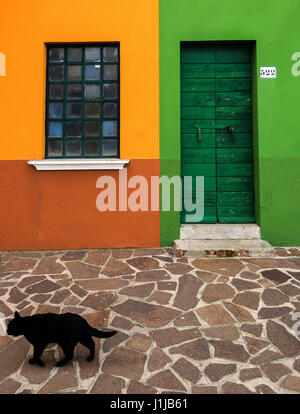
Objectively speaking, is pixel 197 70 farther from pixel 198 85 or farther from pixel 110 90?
pixel 110 90

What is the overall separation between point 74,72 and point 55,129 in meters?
1.02

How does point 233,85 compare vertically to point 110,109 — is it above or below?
above

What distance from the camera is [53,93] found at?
4871mm

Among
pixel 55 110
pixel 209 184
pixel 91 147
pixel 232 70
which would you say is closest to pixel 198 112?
pixel 232 70

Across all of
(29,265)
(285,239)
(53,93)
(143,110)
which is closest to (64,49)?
(53,93)

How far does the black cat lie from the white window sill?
9.52 ft

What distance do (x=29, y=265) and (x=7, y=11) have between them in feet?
13.5

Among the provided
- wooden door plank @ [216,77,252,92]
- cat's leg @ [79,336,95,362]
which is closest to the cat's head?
cat's leg @ [79,336,95,362]

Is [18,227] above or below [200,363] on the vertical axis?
above

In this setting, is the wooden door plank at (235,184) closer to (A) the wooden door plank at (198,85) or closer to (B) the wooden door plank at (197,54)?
(A) the wooden door plank at (198,85)

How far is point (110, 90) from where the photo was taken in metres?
4.86
